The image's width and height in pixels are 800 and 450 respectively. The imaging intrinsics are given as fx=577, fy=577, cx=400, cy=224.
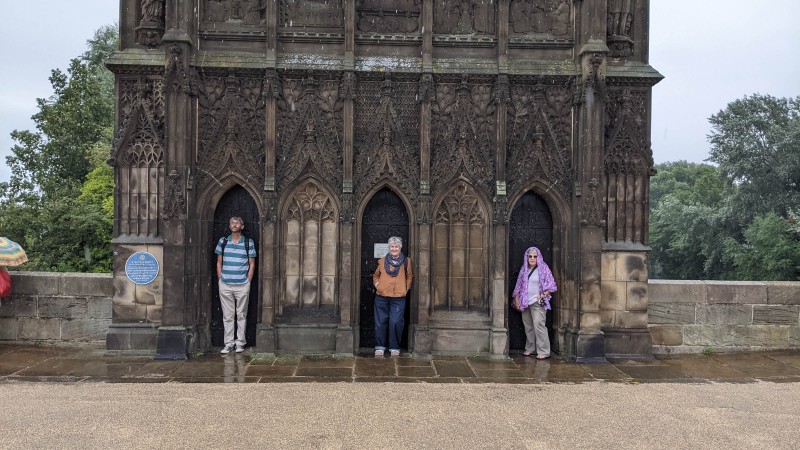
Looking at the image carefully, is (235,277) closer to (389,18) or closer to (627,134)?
(389,18)

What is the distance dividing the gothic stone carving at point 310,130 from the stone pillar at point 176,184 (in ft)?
4.83

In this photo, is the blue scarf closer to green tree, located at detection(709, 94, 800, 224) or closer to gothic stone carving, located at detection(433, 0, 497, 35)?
gothic stone carving, located at detection(433, 0, 497, 35)

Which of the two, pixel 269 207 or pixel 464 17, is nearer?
pixel 269 207

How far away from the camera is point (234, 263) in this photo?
9055 mm

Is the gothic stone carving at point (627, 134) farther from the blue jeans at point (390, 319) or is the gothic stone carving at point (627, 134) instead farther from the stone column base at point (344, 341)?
the stone column base at point (344, 341)

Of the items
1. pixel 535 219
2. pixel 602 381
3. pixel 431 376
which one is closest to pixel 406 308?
pixel 431 376

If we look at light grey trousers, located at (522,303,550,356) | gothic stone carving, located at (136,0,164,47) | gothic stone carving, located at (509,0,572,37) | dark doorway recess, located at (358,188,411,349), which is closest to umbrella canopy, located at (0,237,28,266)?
gothic stone carving, located at (136,0,164,47)

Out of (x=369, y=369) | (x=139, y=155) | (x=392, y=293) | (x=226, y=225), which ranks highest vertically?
(x=139, y=155)

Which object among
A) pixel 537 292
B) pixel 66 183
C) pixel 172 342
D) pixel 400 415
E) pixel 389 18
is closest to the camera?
pixel 400 415

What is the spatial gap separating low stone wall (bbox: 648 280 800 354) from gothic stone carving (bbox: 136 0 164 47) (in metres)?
9.02

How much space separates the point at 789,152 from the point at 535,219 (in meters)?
28.3

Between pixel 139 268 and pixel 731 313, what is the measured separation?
9.70 m

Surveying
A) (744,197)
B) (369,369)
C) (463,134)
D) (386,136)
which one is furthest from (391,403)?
(744,197)

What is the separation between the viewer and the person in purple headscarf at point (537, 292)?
9.03 metres
